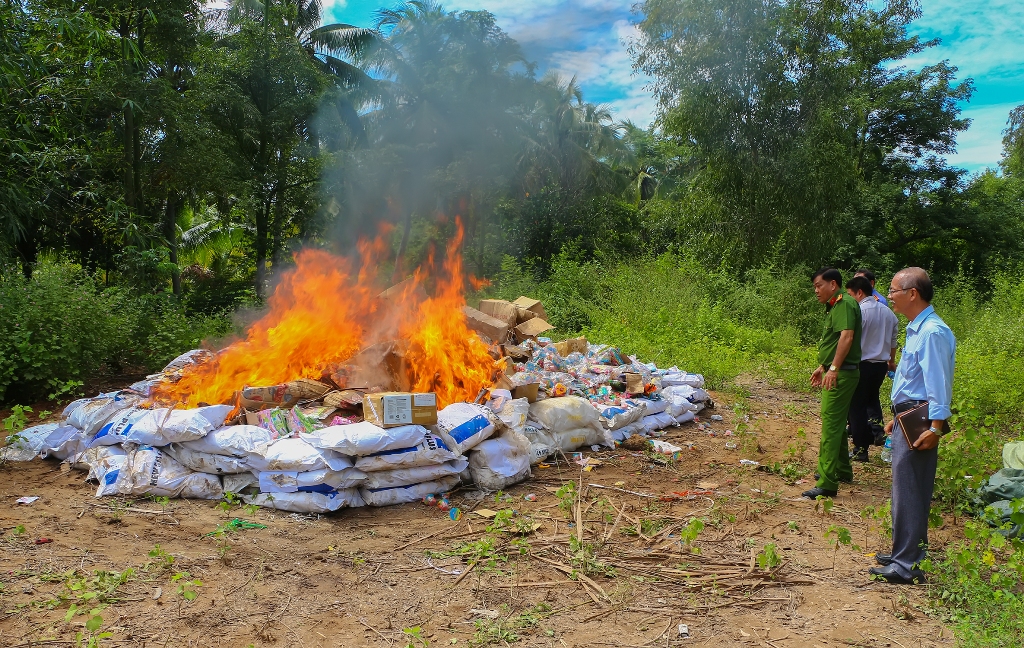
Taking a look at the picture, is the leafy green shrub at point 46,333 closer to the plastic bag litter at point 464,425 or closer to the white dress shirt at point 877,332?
the plastic bag litter at point 464,425

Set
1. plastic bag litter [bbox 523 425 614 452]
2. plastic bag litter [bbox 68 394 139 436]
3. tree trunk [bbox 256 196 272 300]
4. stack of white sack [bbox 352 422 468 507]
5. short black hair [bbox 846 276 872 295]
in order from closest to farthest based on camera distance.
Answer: stack of white sack [bbox 352 422 468 507] < plastic bag litter [bbox 68 394 139 436] < plastic bag litter [bbox 523 425 614 452] < short black hair [bbox 846 276 872 295] < tree trunk [bbox 256 196 272 300]

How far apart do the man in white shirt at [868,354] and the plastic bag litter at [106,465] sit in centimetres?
592

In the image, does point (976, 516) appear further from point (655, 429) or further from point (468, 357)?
point (468, 357)

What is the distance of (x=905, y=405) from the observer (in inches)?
135

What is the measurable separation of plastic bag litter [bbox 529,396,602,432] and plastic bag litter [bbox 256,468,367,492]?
5.82 feet

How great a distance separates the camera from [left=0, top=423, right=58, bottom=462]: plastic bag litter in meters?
5.30

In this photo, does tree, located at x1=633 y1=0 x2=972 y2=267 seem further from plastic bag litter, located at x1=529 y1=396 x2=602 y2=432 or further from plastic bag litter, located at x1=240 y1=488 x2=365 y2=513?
plastic bag litter, located at x1=240 y1=488 x2=365 y2=513

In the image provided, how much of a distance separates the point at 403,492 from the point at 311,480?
0.67 m

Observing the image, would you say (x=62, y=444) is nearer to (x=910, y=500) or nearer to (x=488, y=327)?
(x=488, y=327)

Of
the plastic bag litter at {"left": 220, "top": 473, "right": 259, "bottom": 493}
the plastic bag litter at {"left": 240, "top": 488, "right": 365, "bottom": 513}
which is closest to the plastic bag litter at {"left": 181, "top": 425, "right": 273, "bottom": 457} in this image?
the plastic bag litter at {"left": 220, "top": 473, "right": 259, "bottom": 493}

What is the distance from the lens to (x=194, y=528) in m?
4.18

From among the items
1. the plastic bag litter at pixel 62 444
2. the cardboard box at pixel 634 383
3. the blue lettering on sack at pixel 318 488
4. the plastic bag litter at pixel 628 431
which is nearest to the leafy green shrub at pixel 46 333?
the plastic bag litter at pixel 62 444

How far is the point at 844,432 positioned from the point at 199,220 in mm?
23984

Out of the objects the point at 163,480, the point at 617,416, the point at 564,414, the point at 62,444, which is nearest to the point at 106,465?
the point at 163,480
